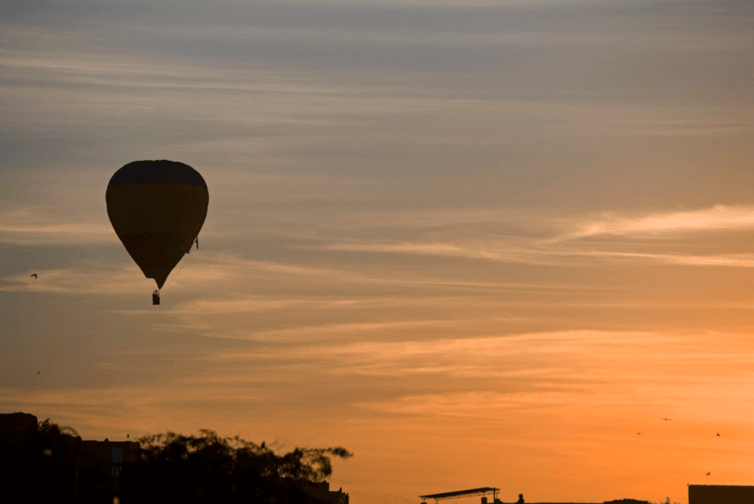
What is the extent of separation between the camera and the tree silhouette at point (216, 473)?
91688mm

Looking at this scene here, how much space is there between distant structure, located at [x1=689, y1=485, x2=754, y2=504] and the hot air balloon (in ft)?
317

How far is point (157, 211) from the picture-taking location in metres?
105

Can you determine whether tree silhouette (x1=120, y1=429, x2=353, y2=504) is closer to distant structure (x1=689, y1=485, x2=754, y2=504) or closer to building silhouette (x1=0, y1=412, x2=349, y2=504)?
building silhouette (x1=0, y1=412, x2=349, y2=504)

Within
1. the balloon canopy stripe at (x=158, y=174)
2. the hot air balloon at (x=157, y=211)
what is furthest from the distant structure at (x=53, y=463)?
the balloon canopy stripe at (x=158, y=174)

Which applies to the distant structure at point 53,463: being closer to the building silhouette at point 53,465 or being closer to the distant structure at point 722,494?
the building silhouette at point 53,465

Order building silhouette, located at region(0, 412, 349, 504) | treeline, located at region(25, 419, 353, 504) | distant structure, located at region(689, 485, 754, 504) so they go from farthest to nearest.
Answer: distant structure, located at region(689, 485, 754, 504) < building silhouette, located at region(0, 412, 349, 504) < treeline, located at region(25, 419, 353, 504)

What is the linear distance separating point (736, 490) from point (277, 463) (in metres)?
101

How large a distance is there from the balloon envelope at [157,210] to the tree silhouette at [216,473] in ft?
45.6

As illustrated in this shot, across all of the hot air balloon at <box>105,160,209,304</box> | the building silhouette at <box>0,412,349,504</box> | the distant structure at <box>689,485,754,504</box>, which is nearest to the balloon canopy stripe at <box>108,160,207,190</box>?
the hot air balloon at <box>105,160,209,304</box>

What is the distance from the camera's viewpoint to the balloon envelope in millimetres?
105750

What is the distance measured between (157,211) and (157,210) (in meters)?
0.07

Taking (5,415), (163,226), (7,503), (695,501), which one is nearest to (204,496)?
(163,226)

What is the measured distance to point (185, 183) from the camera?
106062 millimetres

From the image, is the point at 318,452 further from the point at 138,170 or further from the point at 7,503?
the point at 7,503
